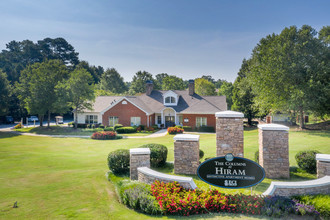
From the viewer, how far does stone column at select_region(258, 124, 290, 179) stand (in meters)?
8.81

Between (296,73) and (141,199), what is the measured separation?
21.6 meters

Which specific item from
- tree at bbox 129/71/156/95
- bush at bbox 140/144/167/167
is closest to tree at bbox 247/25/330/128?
bush at bbox 140/144/167/167

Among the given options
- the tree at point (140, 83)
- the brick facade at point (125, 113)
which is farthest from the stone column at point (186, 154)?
the tree at point (140, 83)

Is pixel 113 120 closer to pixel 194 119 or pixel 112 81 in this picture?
pixel 194 119

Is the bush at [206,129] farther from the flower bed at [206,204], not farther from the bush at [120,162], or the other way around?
the flower bed at [206,204]

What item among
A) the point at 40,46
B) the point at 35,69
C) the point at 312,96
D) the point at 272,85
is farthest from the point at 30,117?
the point at 312,96

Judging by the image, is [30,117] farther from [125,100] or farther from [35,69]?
[125,100]

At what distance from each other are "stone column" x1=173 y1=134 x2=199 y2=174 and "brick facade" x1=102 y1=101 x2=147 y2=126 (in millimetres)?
24618

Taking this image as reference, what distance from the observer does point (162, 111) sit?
3488cm

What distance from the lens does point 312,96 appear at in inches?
825

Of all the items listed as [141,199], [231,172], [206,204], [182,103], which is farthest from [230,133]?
[182,103]

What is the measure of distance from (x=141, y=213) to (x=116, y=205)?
107 cm

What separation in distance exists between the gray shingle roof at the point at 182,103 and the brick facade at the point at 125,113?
0.80 meters

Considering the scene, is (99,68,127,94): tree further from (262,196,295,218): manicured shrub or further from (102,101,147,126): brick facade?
(262,196,295,218): manicured shrub
